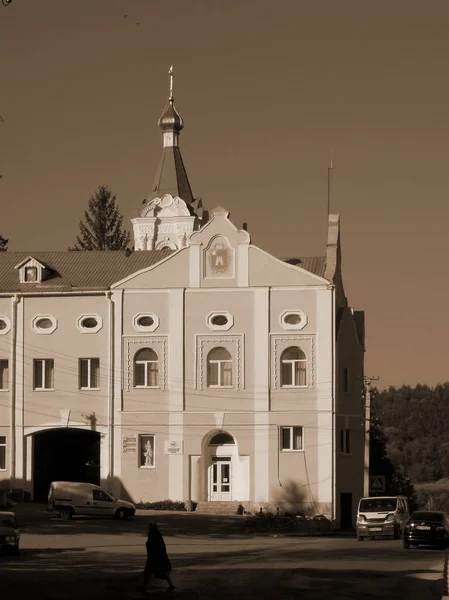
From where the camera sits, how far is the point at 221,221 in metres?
66.8

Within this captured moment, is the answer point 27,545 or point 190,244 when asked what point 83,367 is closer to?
point 190,244

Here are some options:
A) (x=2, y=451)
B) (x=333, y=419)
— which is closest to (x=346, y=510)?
(x=333, y=419)

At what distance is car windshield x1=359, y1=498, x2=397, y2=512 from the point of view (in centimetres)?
5122

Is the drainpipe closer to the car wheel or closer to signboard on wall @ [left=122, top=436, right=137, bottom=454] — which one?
signboard on wall @ [left=122, top=436, right=137, bottom=454]

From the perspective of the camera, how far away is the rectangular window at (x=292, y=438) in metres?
65.4

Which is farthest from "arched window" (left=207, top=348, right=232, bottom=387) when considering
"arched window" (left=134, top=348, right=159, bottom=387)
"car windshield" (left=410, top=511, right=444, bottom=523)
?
"car windshield" (left=410, top=511, right=444, bottom=523)

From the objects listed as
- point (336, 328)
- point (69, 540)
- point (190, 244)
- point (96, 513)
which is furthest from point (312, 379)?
point (69, 540)

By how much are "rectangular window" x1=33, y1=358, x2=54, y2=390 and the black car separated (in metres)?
26.7

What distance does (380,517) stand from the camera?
50719 millimetres

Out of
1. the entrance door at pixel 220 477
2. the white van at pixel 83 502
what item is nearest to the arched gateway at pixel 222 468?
the entrance door at pixel 220 477

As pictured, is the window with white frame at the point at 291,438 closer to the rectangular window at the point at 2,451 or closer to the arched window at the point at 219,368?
the arched window at the point at 219,368

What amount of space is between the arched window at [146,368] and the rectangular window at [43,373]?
14.0ft

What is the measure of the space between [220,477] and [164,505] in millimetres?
3392

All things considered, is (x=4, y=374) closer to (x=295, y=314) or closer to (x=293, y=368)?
(x=293, y=368)
